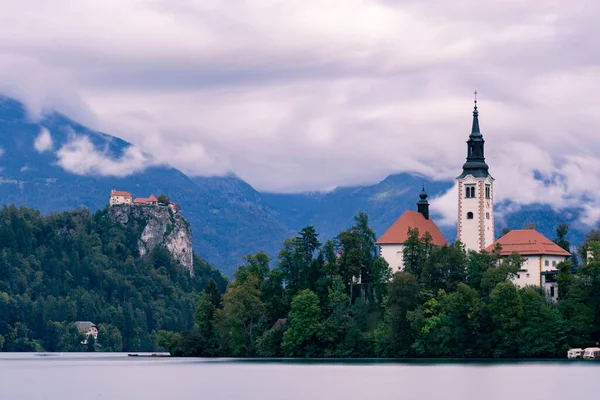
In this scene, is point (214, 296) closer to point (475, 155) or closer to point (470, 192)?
point (470, 192)

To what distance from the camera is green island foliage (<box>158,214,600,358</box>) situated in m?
125

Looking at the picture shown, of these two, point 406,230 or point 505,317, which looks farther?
point 406,230

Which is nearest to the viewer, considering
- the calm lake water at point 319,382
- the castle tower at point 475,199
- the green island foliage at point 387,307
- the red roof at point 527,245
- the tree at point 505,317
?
the calm lake water at point 319,382

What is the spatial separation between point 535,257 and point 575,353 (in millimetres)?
21909

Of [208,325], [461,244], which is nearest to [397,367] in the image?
[461,244]

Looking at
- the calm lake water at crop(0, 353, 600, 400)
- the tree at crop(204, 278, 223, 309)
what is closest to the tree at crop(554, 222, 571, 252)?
the calm lake water at crop(0, 353, 600, 400)

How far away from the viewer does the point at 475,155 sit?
156 meters

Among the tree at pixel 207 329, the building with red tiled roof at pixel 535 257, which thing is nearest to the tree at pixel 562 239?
the building with red tiled roof at pixel 535 257

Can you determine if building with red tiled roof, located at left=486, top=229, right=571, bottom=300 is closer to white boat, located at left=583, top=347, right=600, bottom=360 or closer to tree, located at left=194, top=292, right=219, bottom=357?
white boat, located at left=583, top=347, right=600, bottom=360

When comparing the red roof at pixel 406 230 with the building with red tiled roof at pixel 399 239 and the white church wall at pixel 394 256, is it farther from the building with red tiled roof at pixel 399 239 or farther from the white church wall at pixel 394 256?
the white church wall at pixel 394 256

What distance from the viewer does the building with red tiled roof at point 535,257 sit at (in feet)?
463

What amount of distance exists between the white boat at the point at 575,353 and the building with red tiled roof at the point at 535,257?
16076 millimetres

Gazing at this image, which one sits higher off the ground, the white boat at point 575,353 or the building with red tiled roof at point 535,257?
the building with red tiled roof at point 535,257

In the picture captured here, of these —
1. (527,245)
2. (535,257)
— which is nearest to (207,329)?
(527,245)
